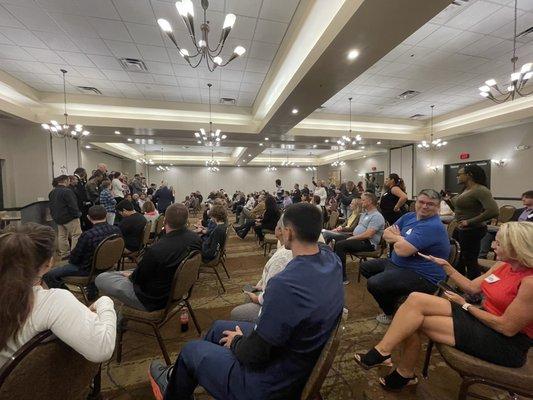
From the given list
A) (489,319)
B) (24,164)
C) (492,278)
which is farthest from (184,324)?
(24,164)

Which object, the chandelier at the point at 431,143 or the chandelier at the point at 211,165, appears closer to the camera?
the chandelier at the point at 431,143

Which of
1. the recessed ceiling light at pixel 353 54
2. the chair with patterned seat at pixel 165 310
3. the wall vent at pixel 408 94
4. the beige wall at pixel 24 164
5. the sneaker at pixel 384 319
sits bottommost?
the sneaker at pixel 384 319

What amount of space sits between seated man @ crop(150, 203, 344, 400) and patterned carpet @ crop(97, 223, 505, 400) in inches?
22.6

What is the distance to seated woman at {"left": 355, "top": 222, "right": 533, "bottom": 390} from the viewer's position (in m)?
1.33

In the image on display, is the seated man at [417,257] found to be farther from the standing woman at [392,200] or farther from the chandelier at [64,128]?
the chandelier at [64,128]

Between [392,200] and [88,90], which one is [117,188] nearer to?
[88,90]

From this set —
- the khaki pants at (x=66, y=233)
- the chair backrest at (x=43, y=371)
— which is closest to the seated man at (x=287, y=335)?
the chair backrest at (x=43, y=371)

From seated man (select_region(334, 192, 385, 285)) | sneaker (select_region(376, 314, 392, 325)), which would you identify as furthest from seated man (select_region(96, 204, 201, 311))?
seated man (select_region(334, 192, 385, 285))

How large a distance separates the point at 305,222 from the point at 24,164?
9015 millimetres

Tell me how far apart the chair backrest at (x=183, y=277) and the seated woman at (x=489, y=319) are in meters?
1.33

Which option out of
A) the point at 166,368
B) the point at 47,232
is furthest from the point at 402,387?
the point at 47,232

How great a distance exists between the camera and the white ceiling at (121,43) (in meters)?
3.71

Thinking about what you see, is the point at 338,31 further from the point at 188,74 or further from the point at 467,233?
the point at 188,74

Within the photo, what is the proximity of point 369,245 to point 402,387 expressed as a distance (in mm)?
1868
